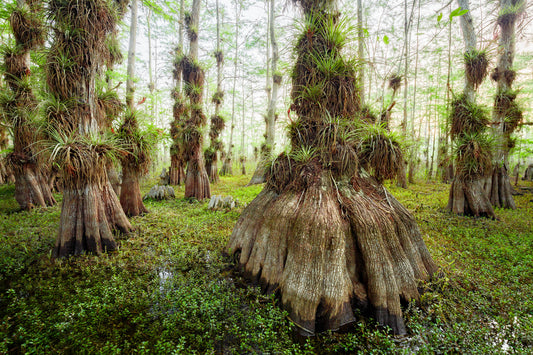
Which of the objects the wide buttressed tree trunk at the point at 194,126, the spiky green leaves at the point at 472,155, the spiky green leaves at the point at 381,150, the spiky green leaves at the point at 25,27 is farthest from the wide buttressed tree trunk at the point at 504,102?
the spiky green leaves at the point at 25,27

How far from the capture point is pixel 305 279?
9.98ft

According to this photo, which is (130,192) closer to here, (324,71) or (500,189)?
(324,71)

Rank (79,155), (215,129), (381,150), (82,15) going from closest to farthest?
(381,150)
(79,155)
(82,15)
(215,129)

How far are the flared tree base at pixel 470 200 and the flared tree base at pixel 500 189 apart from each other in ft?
7.10

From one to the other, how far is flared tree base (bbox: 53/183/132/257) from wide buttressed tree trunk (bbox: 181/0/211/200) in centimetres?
514

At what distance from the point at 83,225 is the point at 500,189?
1401 cm

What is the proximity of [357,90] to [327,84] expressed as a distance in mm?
645

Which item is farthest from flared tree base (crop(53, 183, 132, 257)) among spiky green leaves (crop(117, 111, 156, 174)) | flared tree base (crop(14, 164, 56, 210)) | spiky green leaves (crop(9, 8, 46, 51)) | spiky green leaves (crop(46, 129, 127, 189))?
spiky green leaves (crop(9, 8, 46, 51))

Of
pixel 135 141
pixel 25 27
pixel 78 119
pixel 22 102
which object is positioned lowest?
pixel 135 141

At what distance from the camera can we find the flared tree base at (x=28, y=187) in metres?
7.91

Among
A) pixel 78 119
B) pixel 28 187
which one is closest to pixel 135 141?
pixel 78 119

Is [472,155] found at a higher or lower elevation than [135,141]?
lower

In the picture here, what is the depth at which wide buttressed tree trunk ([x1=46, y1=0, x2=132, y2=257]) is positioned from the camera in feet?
14.9

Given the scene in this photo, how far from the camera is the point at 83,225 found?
478 centimetres
